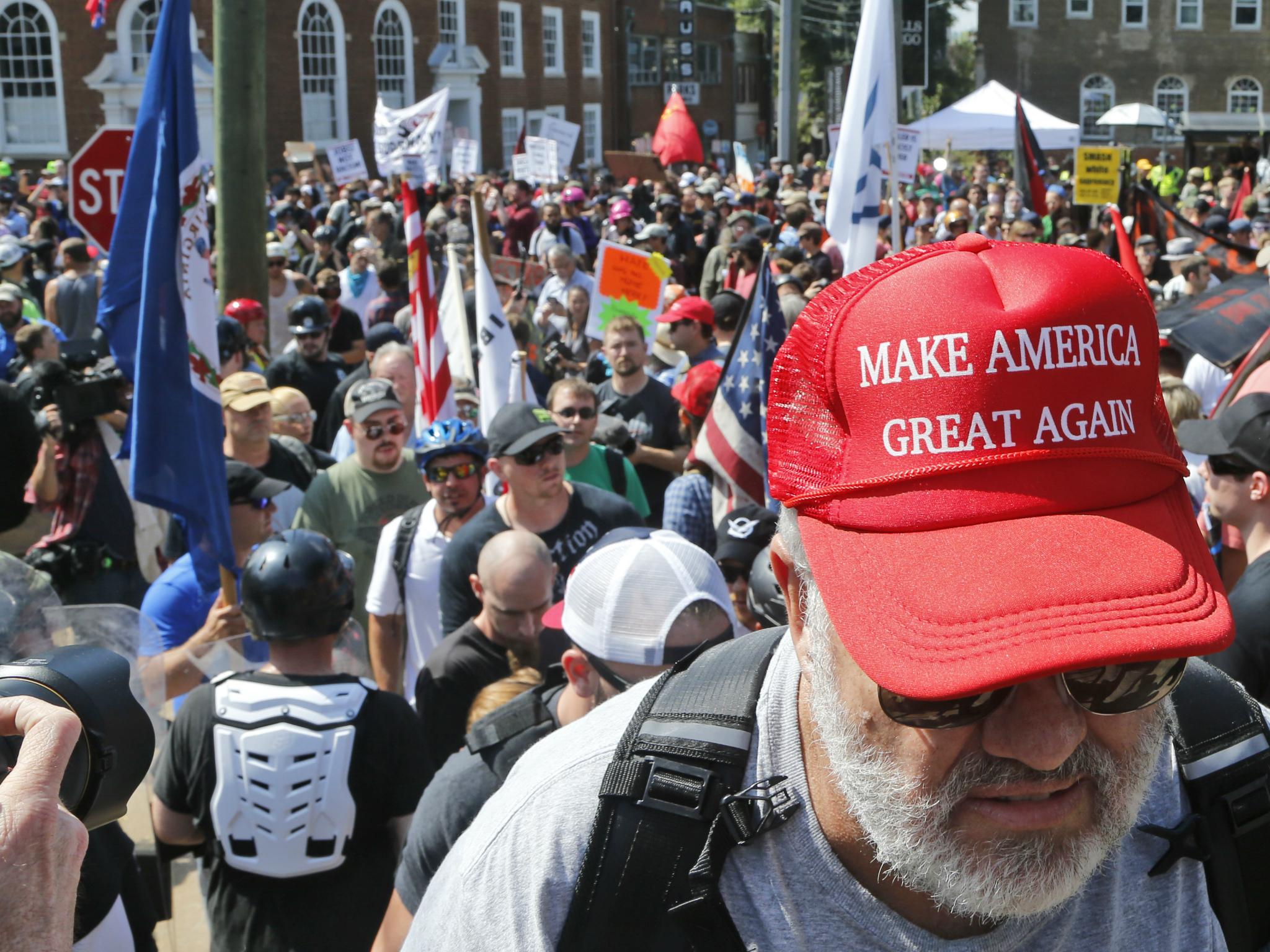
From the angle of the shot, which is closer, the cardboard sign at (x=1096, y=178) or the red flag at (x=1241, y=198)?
the cardboard sign at (x=1096, y=178)

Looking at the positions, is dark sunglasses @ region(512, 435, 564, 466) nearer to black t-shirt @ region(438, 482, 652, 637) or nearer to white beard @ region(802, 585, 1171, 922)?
A: black t-shirt @ region(438, 482, 652, 637)

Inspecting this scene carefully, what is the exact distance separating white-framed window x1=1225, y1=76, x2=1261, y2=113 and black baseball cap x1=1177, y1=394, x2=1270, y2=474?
56317 mm

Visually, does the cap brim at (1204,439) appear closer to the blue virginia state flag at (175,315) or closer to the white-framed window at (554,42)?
the blue virginia state flag at (175,315)

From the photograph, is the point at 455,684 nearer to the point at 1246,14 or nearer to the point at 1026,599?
the point at 1026,599

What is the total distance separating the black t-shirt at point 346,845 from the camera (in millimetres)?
3197

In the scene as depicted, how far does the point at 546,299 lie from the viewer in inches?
433

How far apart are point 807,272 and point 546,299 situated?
86.9 inches

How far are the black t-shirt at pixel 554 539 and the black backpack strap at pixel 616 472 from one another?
1.92 feet

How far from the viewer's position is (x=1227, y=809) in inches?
58.9

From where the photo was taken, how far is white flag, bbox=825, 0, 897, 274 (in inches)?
233

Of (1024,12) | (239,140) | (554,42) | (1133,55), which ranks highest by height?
(1024,12)

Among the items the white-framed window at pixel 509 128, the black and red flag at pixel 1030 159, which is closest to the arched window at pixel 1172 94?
the white-framed window at pixel 509 128

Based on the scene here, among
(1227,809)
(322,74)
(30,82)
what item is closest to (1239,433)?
(1227,809)

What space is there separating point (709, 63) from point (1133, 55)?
17504mm
